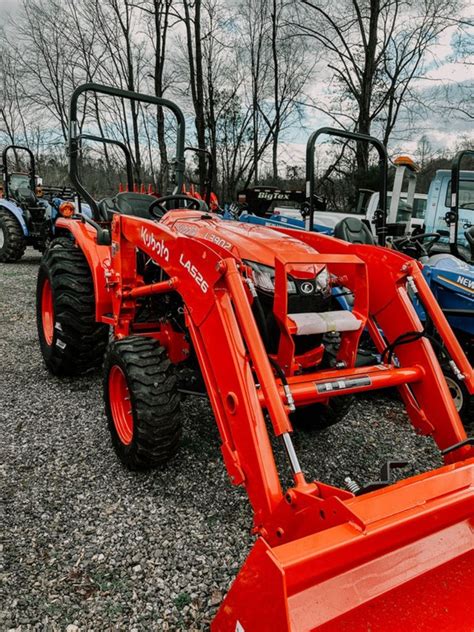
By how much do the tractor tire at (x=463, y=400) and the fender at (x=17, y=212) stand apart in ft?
30.8

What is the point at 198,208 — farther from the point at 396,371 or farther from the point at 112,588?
the point at 112,588

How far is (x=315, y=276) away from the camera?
2543 millimetres

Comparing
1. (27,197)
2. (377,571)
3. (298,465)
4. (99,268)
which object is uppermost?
(99,268)

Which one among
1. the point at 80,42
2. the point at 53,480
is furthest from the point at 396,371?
the point at 80,42

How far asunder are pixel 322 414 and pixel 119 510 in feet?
4.65

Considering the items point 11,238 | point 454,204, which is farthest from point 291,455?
point 11,238

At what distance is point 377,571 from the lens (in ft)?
5.04

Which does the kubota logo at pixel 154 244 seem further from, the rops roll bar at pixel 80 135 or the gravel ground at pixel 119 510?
the gravel ground at pixel 119 510

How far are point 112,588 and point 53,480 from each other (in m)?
0.91

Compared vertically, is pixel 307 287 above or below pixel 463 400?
above

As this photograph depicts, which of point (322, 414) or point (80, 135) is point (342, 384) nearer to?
point (322, 414)

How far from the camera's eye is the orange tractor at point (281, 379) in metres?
1.45

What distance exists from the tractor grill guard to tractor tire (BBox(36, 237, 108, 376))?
3.12 ft

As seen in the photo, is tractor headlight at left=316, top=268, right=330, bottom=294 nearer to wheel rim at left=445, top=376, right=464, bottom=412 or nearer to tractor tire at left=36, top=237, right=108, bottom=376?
wheel rim at left=445, top=376, right=464, bottom=412
